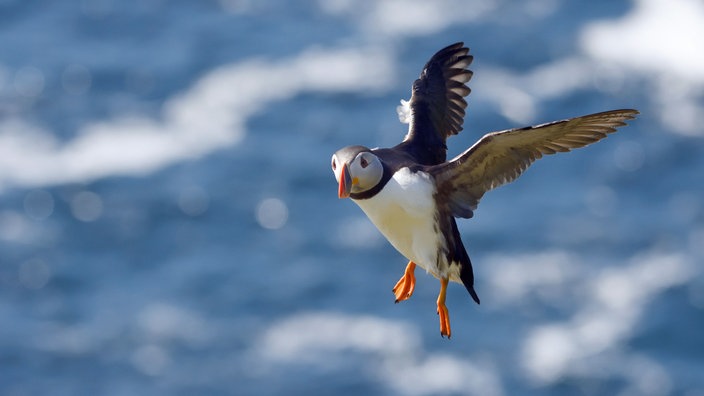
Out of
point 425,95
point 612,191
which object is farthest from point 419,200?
point 612,191

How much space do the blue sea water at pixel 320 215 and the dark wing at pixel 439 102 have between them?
42538 mm

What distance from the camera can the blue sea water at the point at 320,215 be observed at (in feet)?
205

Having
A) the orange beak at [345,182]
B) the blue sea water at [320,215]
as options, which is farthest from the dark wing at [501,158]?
the blue sea water at [320,215]

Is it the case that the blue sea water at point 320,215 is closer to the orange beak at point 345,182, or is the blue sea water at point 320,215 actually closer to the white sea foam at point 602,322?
the white sea foam at point 602,322

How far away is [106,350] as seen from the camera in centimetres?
6450

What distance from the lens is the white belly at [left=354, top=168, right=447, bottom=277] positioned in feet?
48.5

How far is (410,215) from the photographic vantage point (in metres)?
15.0

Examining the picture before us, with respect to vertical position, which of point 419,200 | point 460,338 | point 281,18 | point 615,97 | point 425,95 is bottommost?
point 419,200

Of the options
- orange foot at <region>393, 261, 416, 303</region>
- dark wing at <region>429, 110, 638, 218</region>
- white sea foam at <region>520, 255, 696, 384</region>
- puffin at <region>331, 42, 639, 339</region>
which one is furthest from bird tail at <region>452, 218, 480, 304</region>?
white sea foam at <region>520, 255, 696, 384</region>

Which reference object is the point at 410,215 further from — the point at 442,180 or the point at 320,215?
the point at 320,215

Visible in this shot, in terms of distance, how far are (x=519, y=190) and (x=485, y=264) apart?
13.1 ft

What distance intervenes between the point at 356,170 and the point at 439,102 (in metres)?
3.54

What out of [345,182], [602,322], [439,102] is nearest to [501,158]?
[345,182]

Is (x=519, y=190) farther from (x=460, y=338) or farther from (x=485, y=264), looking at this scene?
(x=460, y=338)
